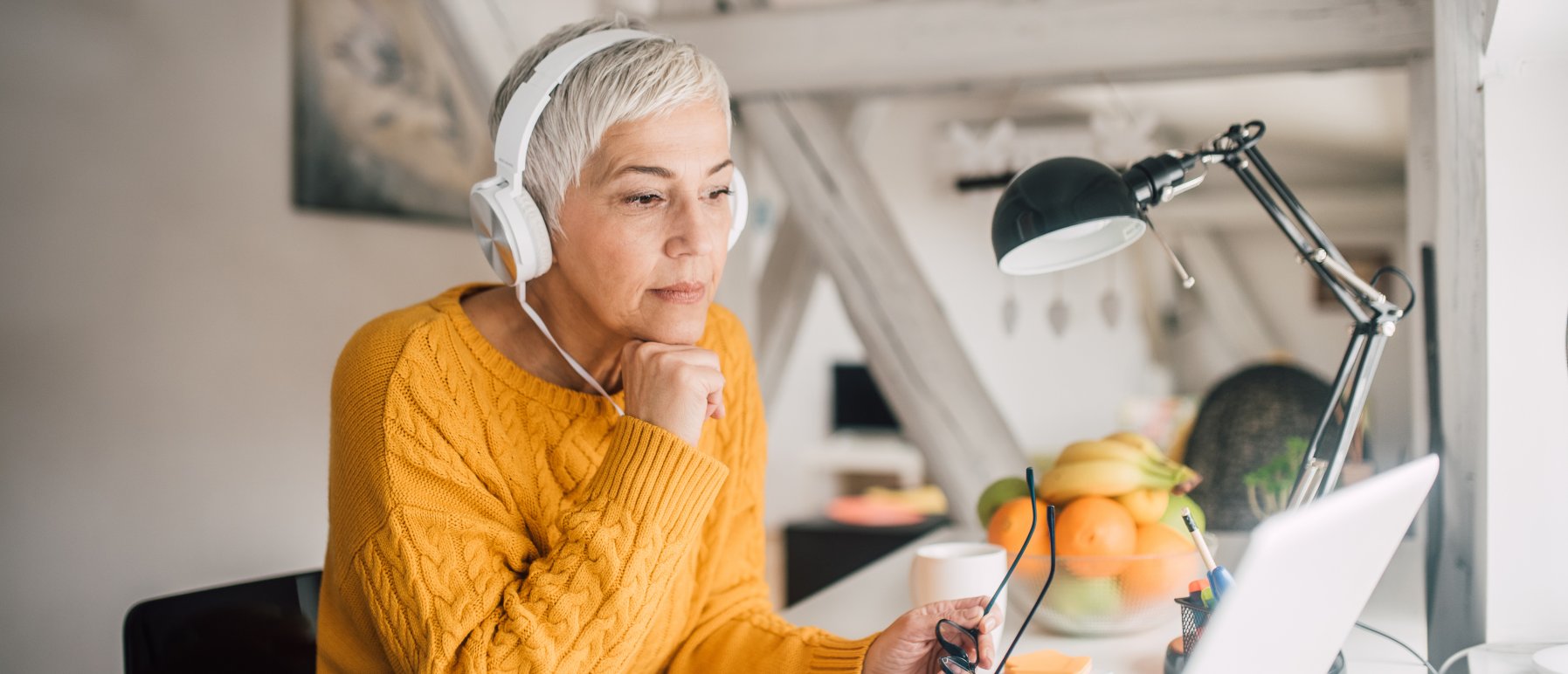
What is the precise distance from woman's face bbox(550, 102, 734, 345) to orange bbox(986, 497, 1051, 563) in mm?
461

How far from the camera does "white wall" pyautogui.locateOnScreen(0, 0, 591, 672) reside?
1895 mm

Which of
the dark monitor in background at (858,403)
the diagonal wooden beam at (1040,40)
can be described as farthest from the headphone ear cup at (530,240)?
the dark monitor in background at (858,403)

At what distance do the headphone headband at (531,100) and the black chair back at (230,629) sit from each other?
0.61 m

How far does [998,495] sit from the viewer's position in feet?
4.55

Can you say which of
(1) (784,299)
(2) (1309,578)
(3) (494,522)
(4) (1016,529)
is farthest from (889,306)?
(2) (1309,578)

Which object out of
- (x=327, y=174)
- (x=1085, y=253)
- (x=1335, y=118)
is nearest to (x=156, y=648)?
(x=1085, y=253)

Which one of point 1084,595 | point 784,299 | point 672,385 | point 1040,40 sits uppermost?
point 1040,40

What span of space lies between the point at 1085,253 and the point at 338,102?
1938 millimetres

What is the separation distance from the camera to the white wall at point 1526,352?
3.92 feet

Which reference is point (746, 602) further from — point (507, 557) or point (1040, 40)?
point (1040, 40)

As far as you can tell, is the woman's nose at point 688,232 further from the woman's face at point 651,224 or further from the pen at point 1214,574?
the pen at point 1214,574

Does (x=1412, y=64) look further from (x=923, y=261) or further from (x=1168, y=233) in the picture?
(x=1168, y=233)

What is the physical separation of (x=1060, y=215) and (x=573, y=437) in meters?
0.55

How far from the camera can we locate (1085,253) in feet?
3.76
